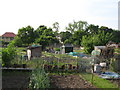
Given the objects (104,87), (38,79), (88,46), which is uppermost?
(88,46)

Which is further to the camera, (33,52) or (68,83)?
(33,52)

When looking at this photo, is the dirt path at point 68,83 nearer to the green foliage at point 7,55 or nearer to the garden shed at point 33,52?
the green foliage at point 7,55

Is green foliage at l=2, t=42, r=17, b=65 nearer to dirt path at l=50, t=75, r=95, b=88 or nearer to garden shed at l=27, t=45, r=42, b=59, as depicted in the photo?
garden shed at l=27, t=45, r=42, b=59

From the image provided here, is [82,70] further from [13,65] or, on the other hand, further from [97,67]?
[13,65]

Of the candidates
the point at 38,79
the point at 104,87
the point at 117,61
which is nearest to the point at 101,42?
the point at 117,61

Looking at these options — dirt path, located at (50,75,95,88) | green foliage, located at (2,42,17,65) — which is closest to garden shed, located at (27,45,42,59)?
green foliage, located at (2,42,17,65)

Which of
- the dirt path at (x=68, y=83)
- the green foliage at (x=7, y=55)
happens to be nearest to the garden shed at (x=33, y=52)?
the green foliage at (x=7, y=55)

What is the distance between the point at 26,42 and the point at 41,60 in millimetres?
26148

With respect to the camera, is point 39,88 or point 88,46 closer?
point 39,88

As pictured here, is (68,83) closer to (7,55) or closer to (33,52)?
(7,55)

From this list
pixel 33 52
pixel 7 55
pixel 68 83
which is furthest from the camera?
pixel 33 52

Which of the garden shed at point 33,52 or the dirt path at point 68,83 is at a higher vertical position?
the garden shed at point 33,52

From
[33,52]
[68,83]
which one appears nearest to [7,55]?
[33,52]

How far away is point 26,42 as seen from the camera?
3941 centimetres
